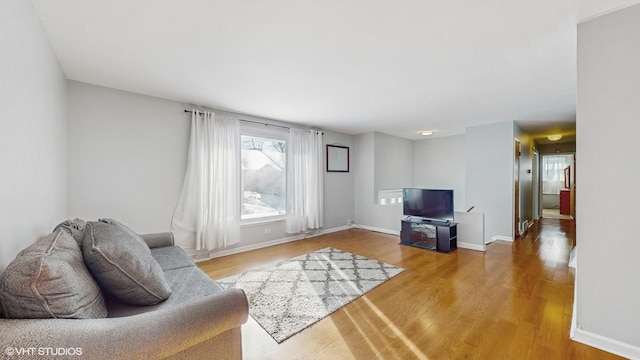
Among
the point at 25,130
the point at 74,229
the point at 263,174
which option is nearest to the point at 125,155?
the point at 74,229

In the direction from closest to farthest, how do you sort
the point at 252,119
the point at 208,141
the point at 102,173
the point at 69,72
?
the point at 69,72 → the point at 102,173 → the point at 208,141 → the point at 252,119

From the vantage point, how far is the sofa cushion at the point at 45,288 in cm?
87

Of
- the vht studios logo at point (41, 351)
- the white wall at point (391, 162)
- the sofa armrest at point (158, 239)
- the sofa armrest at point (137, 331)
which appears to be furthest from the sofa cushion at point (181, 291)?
the white wall at point (391, 162)

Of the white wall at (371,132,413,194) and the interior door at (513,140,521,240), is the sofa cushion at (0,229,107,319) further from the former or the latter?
the interior door at (513,140,521,240)

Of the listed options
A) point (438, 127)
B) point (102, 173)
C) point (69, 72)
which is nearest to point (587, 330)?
point (438, 127)

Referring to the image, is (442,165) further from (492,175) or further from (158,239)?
(158,239)

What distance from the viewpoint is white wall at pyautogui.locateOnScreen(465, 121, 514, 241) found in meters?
4.67

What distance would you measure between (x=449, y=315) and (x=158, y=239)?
9.61 feet

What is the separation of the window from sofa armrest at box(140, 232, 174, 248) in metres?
1.57

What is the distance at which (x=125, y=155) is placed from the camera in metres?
3.07

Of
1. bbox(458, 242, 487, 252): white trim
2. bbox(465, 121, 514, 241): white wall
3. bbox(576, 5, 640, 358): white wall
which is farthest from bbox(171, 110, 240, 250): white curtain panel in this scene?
bbox(465, 121, 514, 241): white wall

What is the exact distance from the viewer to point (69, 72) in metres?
2.54

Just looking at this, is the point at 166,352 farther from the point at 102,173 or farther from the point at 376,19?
the point at 102,173

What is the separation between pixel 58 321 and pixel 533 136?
28.0ft
